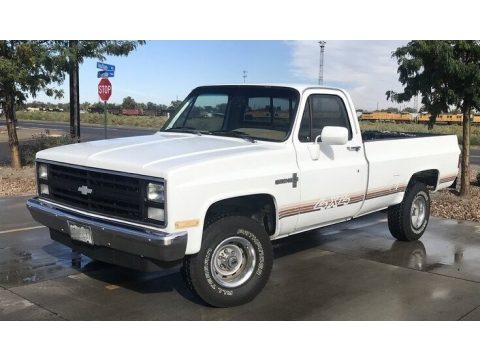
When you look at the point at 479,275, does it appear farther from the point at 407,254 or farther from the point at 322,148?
the point at 322,148

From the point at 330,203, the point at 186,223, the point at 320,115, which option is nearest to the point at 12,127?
the point at 320,115

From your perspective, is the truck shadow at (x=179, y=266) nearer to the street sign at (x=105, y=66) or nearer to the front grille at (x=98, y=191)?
the front grille at (x=98, y=191)

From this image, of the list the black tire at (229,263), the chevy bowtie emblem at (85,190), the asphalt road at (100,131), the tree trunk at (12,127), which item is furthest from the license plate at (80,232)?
the asphalt road at (100,131)

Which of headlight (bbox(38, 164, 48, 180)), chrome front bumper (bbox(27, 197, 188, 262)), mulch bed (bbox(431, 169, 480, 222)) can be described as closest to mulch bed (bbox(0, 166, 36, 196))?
headlight (bbox(38, 164, 48, 180))

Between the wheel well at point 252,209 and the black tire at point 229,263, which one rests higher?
the wheel well at point 252,209

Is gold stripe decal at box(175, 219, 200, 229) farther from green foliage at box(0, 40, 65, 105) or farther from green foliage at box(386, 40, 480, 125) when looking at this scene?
green foliage at box(0, 40, 65, 105)

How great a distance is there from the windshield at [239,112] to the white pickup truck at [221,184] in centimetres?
1

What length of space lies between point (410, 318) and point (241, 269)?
1.52 meters

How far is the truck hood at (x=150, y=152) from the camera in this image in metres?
4.30

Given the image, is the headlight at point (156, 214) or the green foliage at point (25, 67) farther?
the green foliage at point (25, 67)

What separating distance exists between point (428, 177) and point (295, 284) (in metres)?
3.32

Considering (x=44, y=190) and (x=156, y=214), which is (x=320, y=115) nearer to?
(x=156, y=214)

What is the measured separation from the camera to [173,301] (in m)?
4.83

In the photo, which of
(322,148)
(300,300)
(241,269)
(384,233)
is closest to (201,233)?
(241,269)
